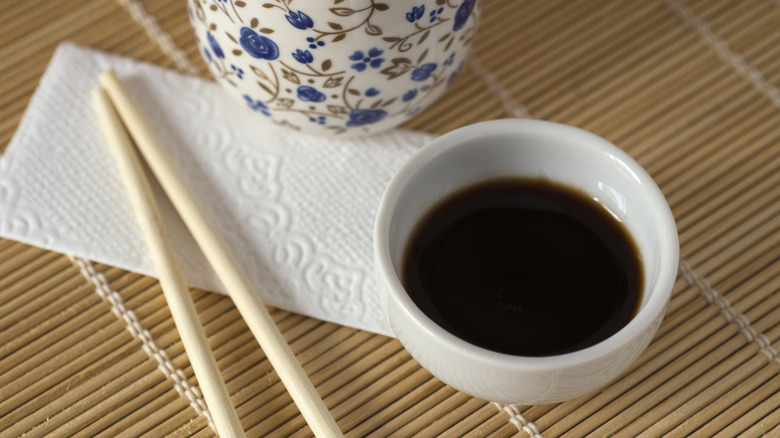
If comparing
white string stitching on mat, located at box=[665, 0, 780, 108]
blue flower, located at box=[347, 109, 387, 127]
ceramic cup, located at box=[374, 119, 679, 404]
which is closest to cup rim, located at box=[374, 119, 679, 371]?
ceramic cup, located at box=[374, 119, 679, 404]

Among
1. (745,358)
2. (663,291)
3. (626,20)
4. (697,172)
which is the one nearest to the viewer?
(663,291)

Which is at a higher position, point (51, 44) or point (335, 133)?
point (51, 44)

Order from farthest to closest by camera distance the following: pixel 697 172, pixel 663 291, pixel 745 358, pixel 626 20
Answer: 1. pixel 626 20
2. pixel 697 172
3. pixel 745 358
4. pixel 663 291

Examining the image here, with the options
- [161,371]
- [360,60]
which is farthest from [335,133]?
[161,371]

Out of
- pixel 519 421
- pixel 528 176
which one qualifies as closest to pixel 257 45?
pixel 528 176

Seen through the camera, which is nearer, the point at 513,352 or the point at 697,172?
the point at 513,352

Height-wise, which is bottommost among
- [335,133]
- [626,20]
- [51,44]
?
[626,20]

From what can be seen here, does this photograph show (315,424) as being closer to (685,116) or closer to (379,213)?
(379,213)

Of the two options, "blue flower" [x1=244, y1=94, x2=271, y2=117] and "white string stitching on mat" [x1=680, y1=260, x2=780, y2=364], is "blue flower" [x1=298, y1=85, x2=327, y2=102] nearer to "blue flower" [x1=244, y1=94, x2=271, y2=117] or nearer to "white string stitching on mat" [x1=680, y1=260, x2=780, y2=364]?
"blue flower" [x1=244, y1=94, x2=271, y2=117]
